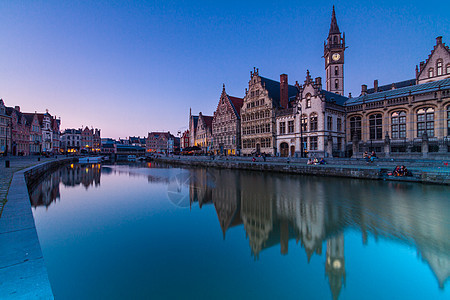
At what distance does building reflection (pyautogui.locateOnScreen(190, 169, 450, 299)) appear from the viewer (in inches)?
237

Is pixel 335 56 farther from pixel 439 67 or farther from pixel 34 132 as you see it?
pixel 34 132

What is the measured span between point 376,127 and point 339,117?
524 cm

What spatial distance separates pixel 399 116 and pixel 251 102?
24485mm

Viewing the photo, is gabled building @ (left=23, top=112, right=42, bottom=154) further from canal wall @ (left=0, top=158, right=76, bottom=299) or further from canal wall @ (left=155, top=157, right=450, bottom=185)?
canal wall @ (left=0, top=158, right=76, bottom=299)

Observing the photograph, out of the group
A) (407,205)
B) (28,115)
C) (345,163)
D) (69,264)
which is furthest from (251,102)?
(28,115)

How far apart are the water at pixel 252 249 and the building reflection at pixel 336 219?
0.04 metres

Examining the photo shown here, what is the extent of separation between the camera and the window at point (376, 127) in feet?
103

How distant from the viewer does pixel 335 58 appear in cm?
5178

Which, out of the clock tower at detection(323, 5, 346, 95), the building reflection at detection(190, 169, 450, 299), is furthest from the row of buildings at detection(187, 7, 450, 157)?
the building reflection at detection(190, 169, 450, 299)

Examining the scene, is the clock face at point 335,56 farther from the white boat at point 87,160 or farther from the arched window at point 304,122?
the white boat at point 87,160

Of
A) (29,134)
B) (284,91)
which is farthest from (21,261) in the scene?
(29,134)

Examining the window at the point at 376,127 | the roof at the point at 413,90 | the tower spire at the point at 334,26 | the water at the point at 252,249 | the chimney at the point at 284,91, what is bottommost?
the water at the point at 252,249

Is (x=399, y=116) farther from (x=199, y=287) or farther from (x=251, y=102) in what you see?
(x=199, y=287)

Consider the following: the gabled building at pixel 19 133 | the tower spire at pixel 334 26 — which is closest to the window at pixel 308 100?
the tower spire at pixel 334 26
